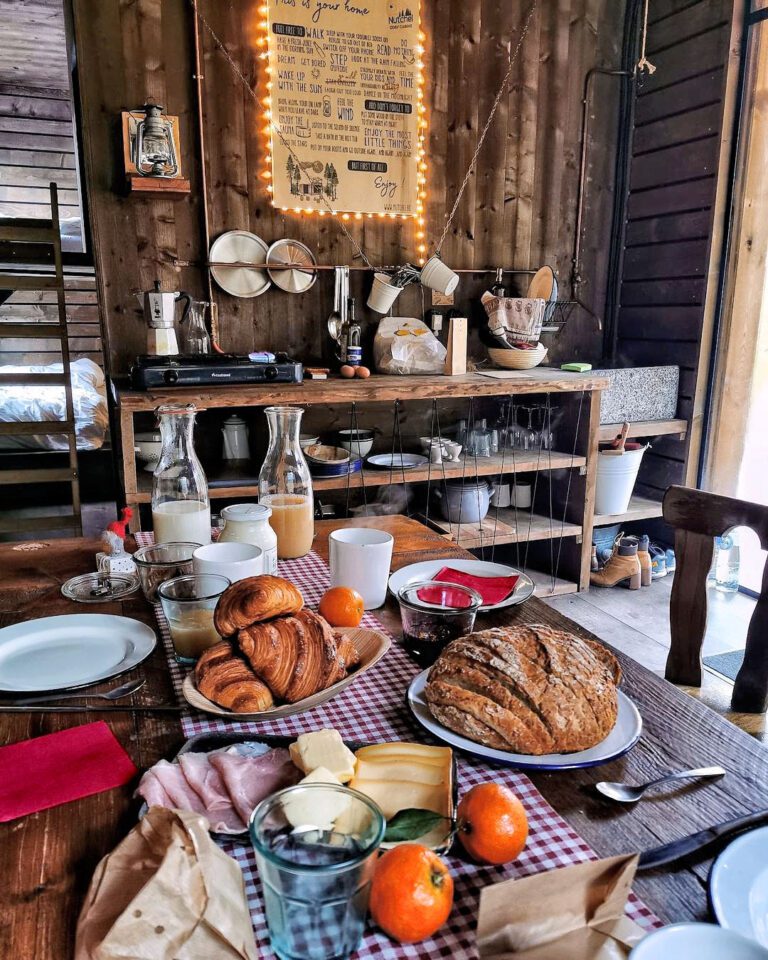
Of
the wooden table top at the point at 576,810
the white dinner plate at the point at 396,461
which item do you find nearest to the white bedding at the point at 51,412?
the white dinner plate at the point at 396,461

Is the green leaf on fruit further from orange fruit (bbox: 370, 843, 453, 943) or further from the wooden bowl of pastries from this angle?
the wooden bowl of pastries

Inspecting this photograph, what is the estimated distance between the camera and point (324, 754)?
684 millimetres

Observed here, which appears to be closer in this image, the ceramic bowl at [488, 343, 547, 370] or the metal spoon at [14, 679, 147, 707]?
the metal spoon at [14, 679, 147, 707]

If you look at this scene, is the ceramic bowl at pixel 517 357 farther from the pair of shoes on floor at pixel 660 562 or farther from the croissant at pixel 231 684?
the croissant at pixel 231 684

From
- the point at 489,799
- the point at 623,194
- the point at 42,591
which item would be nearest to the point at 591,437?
the point at 623,194

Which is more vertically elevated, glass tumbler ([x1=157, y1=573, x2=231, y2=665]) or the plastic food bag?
the plastic food bag

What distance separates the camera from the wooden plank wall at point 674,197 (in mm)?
3180

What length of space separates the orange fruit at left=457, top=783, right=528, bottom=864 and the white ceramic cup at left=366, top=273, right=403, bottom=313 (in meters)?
2.74

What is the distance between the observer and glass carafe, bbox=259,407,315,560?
1373 mm

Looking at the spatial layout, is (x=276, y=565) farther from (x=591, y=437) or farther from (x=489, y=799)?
(x=591, y=437)

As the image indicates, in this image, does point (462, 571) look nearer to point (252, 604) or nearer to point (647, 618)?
point (252, 604)

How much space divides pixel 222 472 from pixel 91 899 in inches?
94.0

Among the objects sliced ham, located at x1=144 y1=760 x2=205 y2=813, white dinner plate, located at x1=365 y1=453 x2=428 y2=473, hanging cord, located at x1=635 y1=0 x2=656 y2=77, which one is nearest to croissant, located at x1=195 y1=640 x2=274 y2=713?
sliced ham, located at x1=144 y1=760 x2=205 y2=813

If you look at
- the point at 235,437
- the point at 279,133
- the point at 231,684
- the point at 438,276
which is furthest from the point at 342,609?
the point at 279,133
